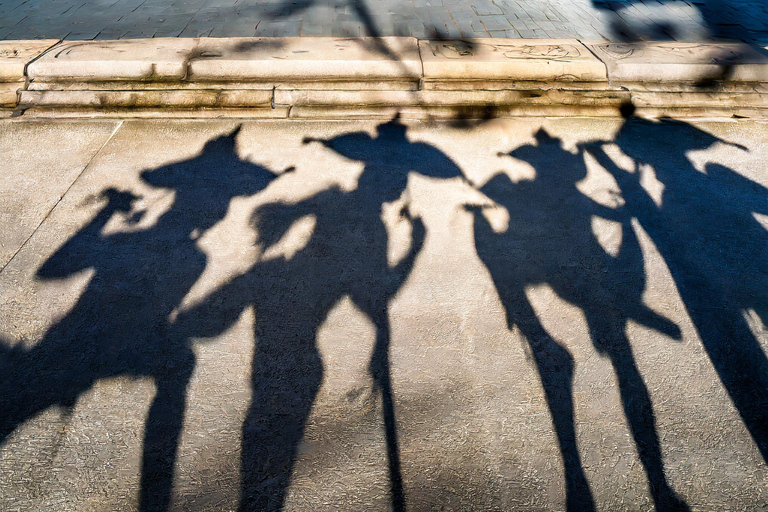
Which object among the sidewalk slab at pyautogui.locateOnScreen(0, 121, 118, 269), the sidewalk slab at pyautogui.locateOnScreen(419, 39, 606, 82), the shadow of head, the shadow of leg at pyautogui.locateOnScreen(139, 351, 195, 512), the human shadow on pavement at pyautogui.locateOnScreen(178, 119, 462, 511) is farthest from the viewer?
the sidewalk slab at pyautogui.locateOnScreen(419, 39, 606, 82)

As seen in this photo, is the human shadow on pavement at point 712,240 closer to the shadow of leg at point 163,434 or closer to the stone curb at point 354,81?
the stone curb at point 354,81

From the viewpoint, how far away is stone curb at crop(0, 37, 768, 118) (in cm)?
392

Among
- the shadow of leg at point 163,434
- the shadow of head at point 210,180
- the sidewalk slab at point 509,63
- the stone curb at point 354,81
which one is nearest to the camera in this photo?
the shadow of leg at point 163,434

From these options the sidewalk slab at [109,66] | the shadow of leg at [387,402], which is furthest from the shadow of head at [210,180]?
the shadow of leg at [387,402]

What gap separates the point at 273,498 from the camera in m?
1.79

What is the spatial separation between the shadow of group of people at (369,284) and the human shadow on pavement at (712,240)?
0.01m

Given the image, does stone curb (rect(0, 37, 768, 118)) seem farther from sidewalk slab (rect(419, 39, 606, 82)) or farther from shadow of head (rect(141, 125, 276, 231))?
shadow of head (rect(141, 125, 276, 231))

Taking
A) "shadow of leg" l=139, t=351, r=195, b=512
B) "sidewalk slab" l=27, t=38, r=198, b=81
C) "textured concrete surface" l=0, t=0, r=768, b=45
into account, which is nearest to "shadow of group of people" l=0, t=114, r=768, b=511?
"shadow of leg" l=139, t=351, r=195, b=512

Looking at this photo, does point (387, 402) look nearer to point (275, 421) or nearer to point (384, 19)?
point (275, 421)

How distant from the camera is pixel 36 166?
3.37m

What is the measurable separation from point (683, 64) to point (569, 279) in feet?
9.36

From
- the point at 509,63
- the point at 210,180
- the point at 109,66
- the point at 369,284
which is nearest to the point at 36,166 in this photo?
the point at 109,66

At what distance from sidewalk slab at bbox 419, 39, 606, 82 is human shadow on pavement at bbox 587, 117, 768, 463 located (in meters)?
0.65

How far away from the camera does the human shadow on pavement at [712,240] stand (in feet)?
7.38
